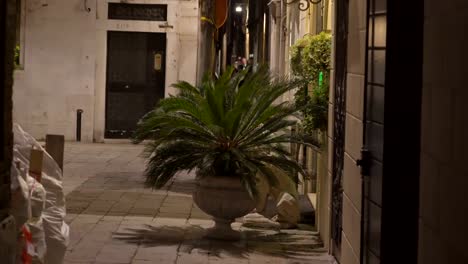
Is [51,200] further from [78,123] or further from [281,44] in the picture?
[78,123]

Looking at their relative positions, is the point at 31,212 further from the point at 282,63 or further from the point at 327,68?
the point at 282,63

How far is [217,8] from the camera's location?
89.9 ft

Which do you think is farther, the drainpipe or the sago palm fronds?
the drainpipe

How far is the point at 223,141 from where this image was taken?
956cm

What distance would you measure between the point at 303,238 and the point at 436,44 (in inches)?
239

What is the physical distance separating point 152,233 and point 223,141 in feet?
4.04

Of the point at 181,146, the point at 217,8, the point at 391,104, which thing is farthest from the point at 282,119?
the point at 217,8

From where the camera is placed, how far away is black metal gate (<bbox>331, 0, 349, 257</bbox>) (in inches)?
321

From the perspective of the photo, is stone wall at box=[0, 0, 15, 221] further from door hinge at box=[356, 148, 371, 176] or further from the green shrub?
the green shrub

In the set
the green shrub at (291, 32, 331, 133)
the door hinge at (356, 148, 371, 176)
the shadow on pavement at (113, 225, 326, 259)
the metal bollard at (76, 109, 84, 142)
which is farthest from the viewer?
the metal bollard at (76, 109, 84, 142)

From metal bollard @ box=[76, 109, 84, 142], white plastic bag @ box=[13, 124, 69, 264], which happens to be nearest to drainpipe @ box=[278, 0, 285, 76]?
metal bollard @ box=[76, 109, 84, 142]

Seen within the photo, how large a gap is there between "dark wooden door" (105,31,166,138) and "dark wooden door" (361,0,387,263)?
15.2 metres

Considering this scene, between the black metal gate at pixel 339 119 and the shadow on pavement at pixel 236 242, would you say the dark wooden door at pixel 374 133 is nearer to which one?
the black metal gate at pixel 339 119

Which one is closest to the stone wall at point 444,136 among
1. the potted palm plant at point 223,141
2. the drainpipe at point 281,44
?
the potted palm plant at point 223,141
